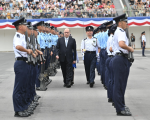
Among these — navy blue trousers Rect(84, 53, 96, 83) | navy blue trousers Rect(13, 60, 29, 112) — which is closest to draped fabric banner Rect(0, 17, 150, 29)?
navy blue trousers Rect(84, 53, 96, 83)

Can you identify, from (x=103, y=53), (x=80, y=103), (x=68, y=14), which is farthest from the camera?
(x=68, y=14)

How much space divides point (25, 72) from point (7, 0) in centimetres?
3678

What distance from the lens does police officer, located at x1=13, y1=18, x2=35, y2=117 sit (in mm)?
6629

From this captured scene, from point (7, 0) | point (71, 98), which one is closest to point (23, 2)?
point (7, 0)

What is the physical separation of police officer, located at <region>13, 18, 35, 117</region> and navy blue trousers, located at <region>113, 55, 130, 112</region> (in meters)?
1.79

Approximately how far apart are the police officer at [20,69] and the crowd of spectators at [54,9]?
30602 millimetres

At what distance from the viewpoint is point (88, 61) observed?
1123cm

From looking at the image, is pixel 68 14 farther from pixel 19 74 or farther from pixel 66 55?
pixel 19 74

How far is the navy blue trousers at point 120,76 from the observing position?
6.67 meters

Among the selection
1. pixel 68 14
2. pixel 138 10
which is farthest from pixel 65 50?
pixel 138 10

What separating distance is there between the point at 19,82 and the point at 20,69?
0.89ft

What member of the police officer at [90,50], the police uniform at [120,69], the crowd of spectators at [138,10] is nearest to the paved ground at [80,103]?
the police uniform at [120,69]

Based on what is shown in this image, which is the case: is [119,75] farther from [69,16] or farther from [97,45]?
[69,16]

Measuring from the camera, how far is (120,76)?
6.73 metres
